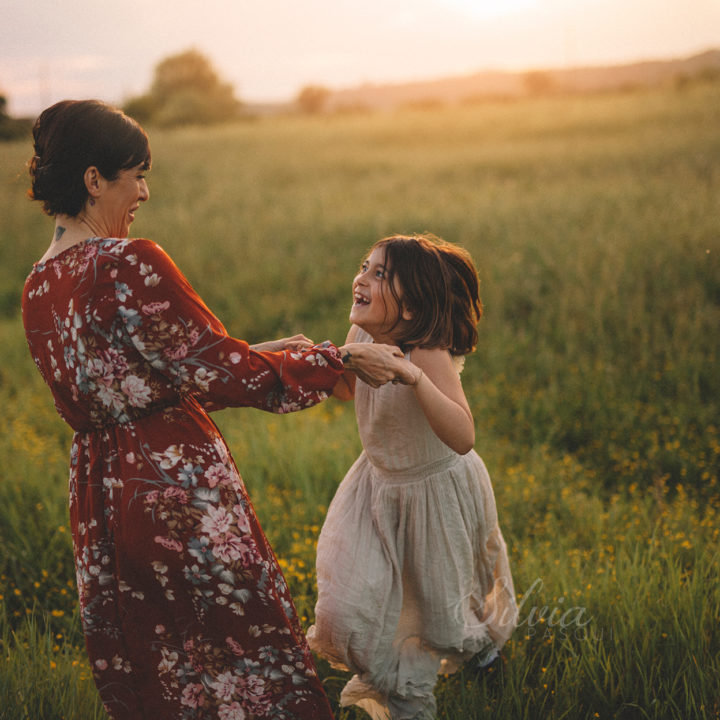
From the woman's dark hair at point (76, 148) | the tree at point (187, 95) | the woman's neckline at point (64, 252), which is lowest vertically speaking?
the woman's neckline at point (64, 252)

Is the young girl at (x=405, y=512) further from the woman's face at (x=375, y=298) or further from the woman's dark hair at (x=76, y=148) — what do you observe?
the woman's dark hair at (x=76, y=148)

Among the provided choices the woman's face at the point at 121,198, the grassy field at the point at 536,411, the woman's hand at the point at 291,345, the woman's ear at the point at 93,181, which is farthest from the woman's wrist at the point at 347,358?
the grassy field at the point at 536,411

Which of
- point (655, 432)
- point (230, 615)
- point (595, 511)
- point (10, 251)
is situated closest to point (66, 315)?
point (230, 615)

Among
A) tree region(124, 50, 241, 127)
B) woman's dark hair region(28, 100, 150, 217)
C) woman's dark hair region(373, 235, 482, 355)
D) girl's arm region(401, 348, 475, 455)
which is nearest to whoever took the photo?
woman's dark hair region(28, 100, 150, 217)

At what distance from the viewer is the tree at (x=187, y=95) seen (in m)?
39.7

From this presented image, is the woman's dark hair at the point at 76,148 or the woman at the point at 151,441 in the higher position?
the woman's dark hair at the point at 76,148

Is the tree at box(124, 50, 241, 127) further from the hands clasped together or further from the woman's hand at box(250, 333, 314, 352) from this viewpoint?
the hands clasped together

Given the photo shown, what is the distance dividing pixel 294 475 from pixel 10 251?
821cm

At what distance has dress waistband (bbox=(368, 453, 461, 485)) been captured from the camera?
2.29 meters

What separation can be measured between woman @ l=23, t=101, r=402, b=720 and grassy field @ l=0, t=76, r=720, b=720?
2.16ft

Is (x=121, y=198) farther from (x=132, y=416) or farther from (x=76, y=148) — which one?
(x=132, y=416)

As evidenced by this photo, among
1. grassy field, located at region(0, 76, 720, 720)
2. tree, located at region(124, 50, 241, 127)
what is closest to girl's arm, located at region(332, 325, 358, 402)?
grassy field, located at region(0, 76, 720, 720)

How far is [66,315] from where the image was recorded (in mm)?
1776

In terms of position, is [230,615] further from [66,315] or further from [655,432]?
[655,432]
